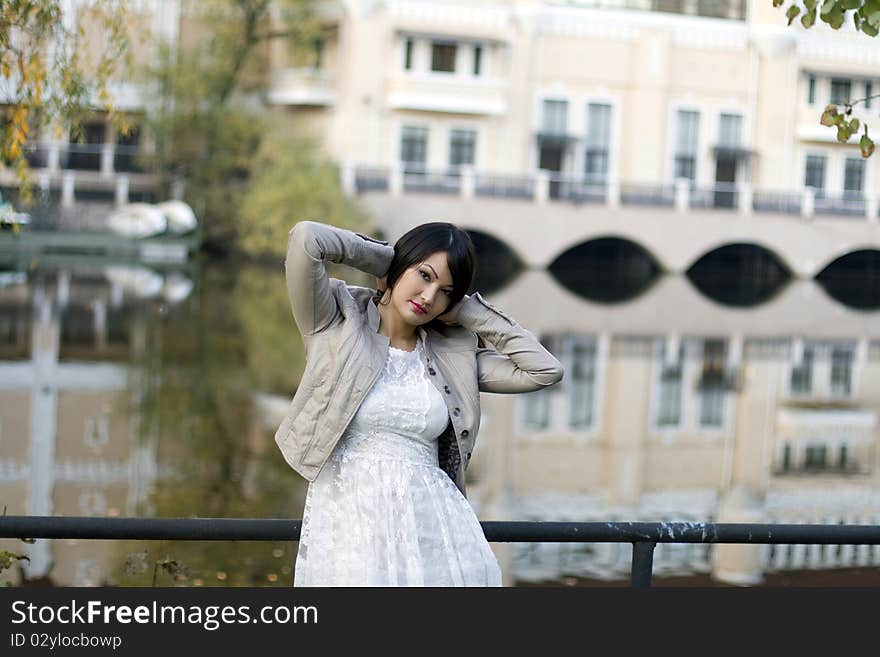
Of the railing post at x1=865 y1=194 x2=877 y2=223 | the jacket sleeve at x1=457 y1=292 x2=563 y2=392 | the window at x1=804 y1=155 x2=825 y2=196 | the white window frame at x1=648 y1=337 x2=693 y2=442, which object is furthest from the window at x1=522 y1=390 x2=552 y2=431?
the window at x1=804 y1=155 x2=825 y2=196

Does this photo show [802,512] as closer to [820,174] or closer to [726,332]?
[726,332]

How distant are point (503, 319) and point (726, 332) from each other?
22.6 m

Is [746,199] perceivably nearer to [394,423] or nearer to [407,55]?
[407,55]

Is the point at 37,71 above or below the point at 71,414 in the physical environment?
above

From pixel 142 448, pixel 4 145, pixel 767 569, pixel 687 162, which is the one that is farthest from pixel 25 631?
pixel 687 162

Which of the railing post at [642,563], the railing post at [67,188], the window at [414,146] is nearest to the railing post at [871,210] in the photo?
the window at [414,146]

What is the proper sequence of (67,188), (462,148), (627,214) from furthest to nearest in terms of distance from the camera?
(462,148), (627,214), (67,188)

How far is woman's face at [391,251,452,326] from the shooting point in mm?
3277

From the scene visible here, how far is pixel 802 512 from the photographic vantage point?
12375 mm

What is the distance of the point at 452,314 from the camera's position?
3.39m

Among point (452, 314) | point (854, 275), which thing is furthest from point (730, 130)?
point (452, 314)

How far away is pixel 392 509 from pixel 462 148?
34.2 meters

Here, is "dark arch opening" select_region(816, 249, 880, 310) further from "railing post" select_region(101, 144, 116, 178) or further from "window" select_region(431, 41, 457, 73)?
"railing post" select_region(101, 144, 116, 178)

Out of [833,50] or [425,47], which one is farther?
[833,50]
